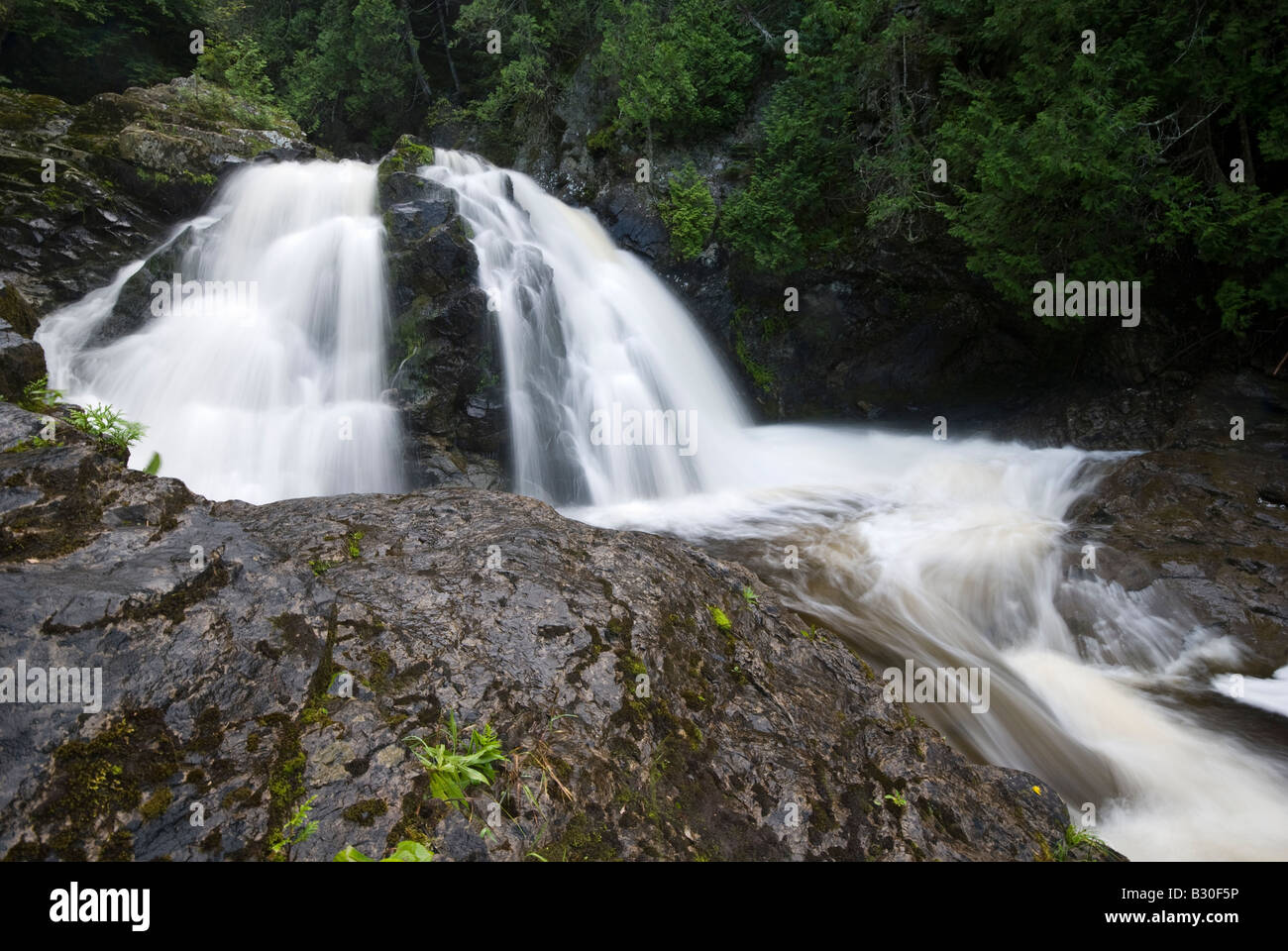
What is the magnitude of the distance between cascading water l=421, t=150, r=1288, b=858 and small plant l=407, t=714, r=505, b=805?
341 centimetres

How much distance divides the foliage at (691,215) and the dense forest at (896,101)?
0.05 metres

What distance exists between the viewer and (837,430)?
12055 mm

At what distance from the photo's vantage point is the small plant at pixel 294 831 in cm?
179

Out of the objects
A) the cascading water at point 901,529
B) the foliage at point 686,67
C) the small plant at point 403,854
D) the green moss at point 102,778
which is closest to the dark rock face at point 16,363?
the green moss at point 102,778

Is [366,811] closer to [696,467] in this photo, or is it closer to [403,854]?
[403,854]

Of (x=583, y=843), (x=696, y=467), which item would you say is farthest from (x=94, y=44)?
(x=583, y=843)

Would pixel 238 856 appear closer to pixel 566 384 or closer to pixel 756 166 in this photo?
pixel 566 384

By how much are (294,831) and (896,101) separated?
11.4m

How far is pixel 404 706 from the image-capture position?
229cm

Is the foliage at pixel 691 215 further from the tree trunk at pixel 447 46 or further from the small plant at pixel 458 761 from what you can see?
the tree trunk at pixel 447 46

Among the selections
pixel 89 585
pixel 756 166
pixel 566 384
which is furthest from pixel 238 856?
pixel 756 166

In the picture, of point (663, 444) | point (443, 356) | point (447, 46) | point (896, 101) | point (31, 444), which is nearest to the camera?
point (31, 444)

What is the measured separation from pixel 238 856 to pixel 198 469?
744 cm

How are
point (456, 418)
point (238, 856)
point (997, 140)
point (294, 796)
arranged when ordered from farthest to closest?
point (456, 418) < point (997, 140) < point (294, 796) < point (238, 856)
